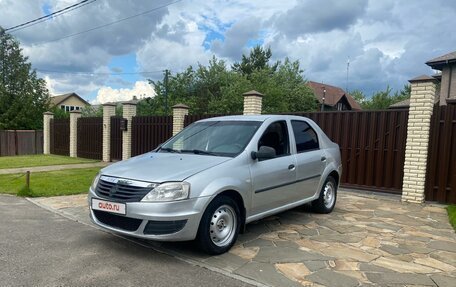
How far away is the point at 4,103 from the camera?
87.7ft

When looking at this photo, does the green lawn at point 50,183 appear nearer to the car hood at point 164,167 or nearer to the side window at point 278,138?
the car hood at point 164,167

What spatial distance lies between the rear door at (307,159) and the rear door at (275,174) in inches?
8.1

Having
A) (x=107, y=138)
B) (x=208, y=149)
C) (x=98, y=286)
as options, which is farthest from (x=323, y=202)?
(x=107, y=138)

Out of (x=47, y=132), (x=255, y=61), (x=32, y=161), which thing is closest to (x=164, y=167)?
(x=32, y=161)

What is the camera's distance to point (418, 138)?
8055 millimetres

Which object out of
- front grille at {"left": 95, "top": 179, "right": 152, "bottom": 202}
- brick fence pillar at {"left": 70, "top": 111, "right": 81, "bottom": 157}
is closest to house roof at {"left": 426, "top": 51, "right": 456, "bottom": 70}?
brick fence pillar at {"left": 70, "top": 111, "right": 81, "bottom": 157}

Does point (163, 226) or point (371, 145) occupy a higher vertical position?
point (371, 145)

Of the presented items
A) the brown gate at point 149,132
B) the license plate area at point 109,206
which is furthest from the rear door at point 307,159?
the brown gate at point 149,132

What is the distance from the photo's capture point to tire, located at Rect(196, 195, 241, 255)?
416 cm

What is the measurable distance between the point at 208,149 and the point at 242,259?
5.16 feet

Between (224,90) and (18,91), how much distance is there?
51.1 feet

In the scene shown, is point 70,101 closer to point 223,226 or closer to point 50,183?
point 50,183

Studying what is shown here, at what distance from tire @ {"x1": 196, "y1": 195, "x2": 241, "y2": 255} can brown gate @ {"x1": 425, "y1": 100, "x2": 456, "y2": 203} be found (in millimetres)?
5479

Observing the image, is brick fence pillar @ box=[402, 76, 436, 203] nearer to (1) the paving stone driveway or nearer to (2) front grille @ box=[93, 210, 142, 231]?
(1) the paving stone driveway
